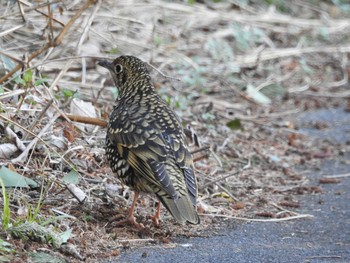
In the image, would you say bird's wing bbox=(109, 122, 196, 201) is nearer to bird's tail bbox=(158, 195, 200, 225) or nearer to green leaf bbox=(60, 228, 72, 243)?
bird's tail bbox=(158, 195, 200, 225)

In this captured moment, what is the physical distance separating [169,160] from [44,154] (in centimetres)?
100

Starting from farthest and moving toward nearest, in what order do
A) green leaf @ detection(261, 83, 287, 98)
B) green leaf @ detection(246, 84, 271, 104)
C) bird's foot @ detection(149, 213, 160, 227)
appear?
green leaf @ detection(261, 83, 287, 98) < green leaf @ detection(246, 84, 271, 104) < bird's foot @ detection(149, 213, 160, 227)

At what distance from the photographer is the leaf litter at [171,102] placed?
5301mm

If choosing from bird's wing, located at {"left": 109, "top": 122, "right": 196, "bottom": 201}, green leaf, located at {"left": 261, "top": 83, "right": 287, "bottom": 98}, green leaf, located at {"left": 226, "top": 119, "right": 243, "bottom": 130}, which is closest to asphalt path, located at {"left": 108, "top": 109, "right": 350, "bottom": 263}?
bird's wing, located at {"left": 109, "top": 122, "right": 196, "bottom": 201}

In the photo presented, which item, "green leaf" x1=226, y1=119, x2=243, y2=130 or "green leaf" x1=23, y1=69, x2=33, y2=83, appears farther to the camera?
"green leaf" x1=226, y1=119, x2=243, y2=130

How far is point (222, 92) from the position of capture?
940 centimetres

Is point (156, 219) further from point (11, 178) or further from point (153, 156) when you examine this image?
point (11, 178)

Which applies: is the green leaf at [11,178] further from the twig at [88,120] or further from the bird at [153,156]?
the twig at [88,120]

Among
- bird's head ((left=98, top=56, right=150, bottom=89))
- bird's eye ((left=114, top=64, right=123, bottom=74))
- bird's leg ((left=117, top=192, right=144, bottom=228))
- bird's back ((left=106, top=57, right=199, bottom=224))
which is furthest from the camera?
bird's eye ((left=114, top=64, right=123, bottom=74))

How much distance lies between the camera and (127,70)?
6094mm

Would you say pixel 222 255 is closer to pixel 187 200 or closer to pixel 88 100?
pixel 187 200

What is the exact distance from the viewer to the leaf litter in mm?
5301

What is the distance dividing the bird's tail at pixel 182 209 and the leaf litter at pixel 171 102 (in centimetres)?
24

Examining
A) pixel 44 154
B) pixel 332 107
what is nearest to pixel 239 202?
pixel 44 154
